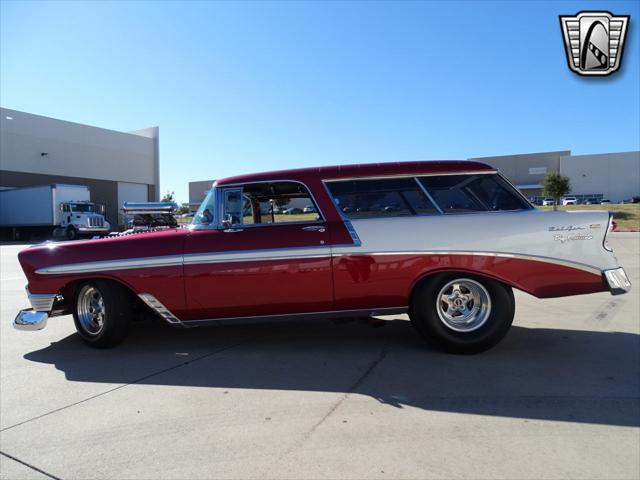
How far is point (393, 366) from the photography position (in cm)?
390

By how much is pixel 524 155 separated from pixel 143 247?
273 feet

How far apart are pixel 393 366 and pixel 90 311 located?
10.8ft

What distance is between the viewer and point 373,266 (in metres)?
4.15

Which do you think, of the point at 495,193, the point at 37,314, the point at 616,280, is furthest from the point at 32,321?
the point at 616,280

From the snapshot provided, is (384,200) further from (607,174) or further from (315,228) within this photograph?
(607,174)

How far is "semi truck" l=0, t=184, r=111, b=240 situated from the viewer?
31.2 metres

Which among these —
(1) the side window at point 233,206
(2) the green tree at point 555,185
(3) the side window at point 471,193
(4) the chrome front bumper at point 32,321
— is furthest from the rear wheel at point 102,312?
(2) the green tree at point 555,185

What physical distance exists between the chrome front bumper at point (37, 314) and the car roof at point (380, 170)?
2.34m

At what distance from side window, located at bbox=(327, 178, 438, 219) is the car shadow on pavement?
1388 millimetres

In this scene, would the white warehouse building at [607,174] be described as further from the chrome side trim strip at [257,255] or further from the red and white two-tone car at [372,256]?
the chrome side trim strip at [257,255]

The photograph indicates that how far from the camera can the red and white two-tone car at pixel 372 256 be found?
4059 mm
